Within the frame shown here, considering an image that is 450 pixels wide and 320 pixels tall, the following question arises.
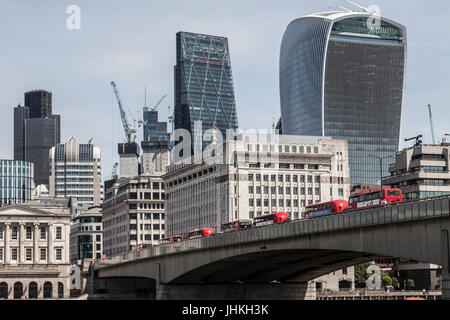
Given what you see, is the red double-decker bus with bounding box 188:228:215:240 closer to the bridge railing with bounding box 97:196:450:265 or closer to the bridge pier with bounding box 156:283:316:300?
the bridge railing with bounding box 97:196:450:265

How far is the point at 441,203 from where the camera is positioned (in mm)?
68562

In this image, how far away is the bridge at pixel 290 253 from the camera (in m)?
71.1

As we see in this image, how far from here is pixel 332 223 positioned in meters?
84.5

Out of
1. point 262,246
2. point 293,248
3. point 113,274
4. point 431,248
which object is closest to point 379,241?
point 431,248

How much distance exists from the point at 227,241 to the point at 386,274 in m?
101

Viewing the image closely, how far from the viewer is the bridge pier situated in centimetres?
12619

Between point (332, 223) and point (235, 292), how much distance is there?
47.6 metres

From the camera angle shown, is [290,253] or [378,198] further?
[290,253]

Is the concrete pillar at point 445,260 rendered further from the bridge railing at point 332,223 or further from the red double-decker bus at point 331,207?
the red double-decker bus at point 331,207

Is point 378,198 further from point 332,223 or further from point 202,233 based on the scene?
point 202,233

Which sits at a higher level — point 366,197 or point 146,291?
point 366,197

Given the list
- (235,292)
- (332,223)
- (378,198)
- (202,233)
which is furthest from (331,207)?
(202,233)
